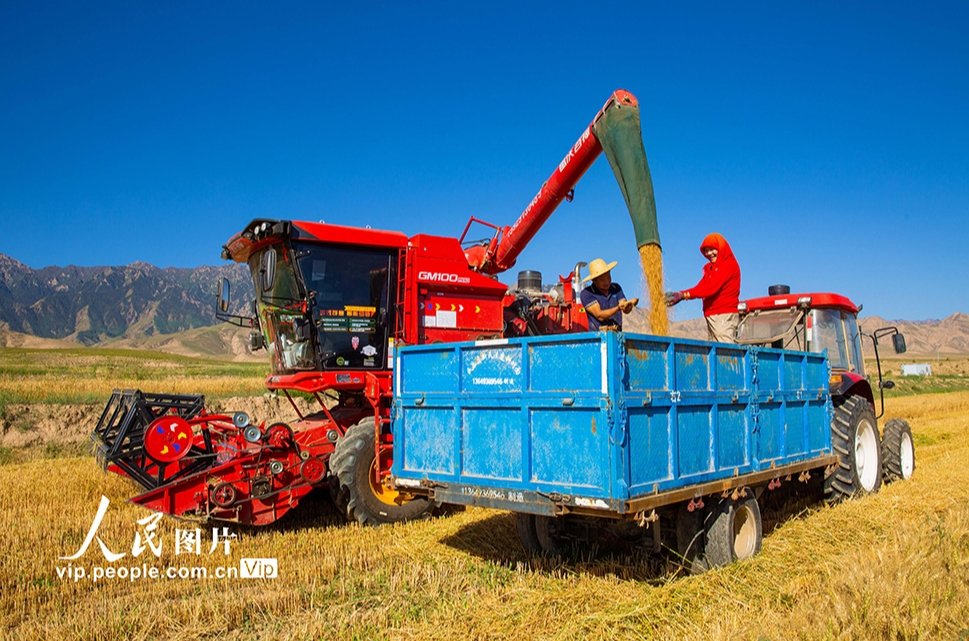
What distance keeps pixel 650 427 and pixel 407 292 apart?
14.5 feet

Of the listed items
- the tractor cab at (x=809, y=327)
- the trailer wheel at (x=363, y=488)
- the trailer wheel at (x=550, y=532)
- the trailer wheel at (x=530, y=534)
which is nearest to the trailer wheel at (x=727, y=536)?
the trailer wheel at (x=550, y=532)

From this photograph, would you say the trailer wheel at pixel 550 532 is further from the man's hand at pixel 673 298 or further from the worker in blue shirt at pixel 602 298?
the man's hand at pixel 673 298

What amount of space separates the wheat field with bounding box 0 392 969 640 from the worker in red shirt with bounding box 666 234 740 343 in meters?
2.20

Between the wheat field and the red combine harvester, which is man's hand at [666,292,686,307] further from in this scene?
the wheat field

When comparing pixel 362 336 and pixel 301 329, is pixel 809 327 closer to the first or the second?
pixel 362 336

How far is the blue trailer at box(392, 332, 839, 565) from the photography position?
4555 millimetres

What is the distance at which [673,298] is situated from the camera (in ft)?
23.6

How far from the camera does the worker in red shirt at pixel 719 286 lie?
7.88 metres

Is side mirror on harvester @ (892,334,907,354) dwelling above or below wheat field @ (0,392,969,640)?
above

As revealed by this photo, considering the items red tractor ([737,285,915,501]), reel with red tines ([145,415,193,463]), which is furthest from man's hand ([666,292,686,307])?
reel with red tines ([145,415,193,463])

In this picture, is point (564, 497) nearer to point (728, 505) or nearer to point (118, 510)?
point (728, 505)

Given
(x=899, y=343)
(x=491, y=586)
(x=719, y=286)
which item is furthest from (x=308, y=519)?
(x=899, y=343)

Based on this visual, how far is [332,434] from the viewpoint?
7.95m

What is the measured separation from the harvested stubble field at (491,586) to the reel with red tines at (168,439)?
798mm
